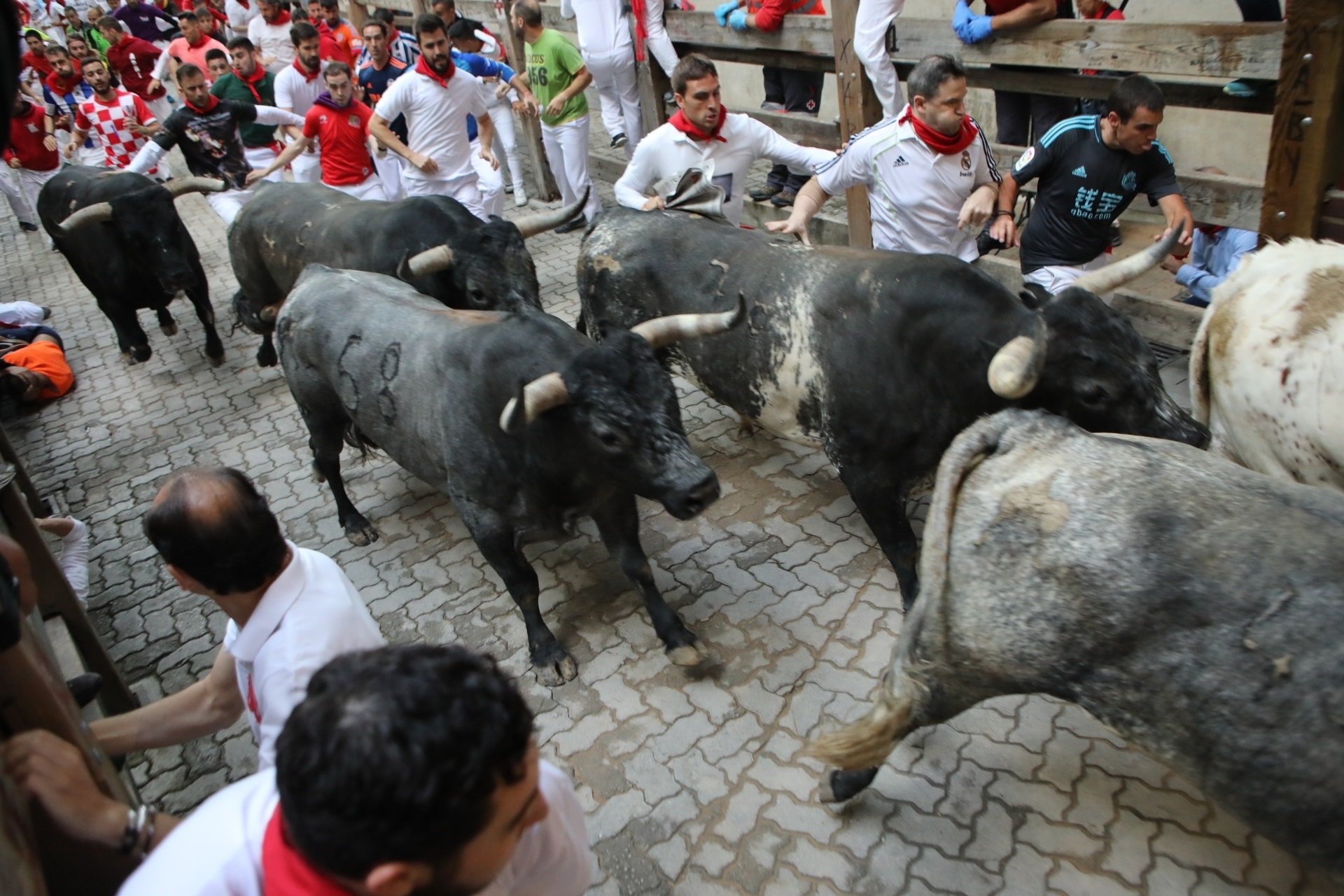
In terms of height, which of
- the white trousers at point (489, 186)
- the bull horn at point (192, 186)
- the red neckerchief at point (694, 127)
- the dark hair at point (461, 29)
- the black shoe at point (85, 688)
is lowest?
the black shoe at point (85, 688)

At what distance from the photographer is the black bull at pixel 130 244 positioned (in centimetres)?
756

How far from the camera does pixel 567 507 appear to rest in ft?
12.7

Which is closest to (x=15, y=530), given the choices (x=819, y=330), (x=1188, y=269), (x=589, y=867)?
(x=589, y=867)

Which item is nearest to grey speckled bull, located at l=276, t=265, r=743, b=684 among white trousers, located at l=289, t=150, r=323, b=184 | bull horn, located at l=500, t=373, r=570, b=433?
bull horn, located at l=500, t=373, r=570, b=433

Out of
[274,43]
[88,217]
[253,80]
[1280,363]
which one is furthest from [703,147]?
[274,43]

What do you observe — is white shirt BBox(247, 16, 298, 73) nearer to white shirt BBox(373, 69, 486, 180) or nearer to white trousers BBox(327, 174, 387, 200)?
white trousers BBox(327, 174, 387, 200)

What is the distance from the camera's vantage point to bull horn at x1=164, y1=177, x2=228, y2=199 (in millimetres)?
7566

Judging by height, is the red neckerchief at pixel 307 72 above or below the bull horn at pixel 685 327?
above

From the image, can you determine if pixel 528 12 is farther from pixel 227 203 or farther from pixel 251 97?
pixel 227 203

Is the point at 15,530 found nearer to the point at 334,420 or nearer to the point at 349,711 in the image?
the point at 334,420

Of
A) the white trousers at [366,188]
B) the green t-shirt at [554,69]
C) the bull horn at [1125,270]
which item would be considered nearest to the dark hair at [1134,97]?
the bull horn at [1125,270]

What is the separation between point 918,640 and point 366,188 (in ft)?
24.7

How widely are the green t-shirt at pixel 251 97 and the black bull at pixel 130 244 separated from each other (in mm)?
1144

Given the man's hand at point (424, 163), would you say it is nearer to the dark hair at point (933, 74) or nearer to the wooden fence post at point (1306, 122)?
the dark hair at point (933, 74)
